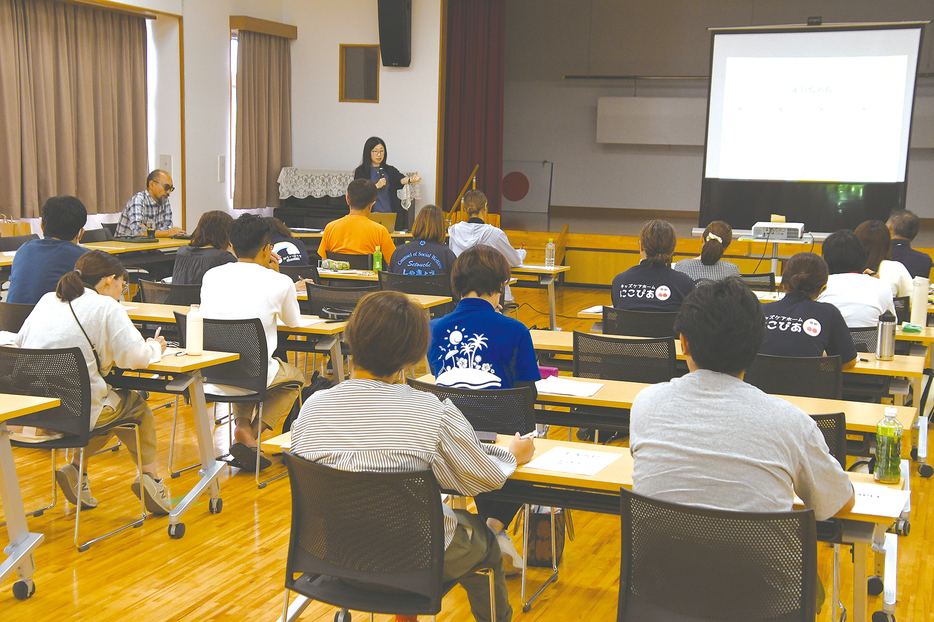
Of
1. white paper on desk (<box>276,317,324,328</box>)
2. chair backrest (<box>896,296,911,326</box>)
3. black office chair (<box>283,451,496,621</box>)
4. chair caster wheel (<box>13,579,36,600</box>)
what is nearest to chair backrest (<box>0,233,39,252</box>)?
white paper on desk (<box>276,317,324,328</box>)

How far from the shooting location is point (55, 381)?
122 inches

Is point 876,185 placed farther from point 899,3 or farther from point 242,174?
point 242,174

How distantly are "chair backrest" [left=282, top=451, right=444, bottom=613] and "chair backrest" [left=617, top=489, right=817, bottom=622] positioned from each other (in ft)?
1.47

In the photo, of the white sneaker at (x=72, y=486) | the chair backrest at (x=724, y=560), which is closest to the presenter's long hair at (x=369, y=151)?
the white sneaker at (x=72, y=486)

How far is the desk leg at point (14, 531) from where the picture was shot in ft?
9.12

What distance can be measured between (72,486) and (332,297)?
5.78 ft

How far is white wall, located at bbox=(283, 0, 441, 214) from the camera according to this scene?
10281 millimetres

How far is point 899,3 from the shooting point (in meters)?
12.3

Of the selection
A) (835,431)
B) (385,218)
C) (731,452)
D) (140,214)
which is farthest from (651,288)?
(140,214)

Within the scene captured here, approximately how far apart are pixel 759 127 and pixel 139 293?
6.81 meters

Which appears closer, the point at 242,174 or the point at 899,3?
the point at 242,174

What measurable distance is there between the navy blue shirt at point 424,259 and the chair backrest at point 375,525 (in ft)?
12.2

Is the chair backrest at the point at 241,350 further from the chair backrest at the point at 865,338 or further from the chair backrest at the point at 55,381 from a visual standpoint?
the chair backrest at the point at 865,338

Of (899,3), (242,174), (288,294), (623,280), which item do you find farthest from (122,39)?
(899,3)
